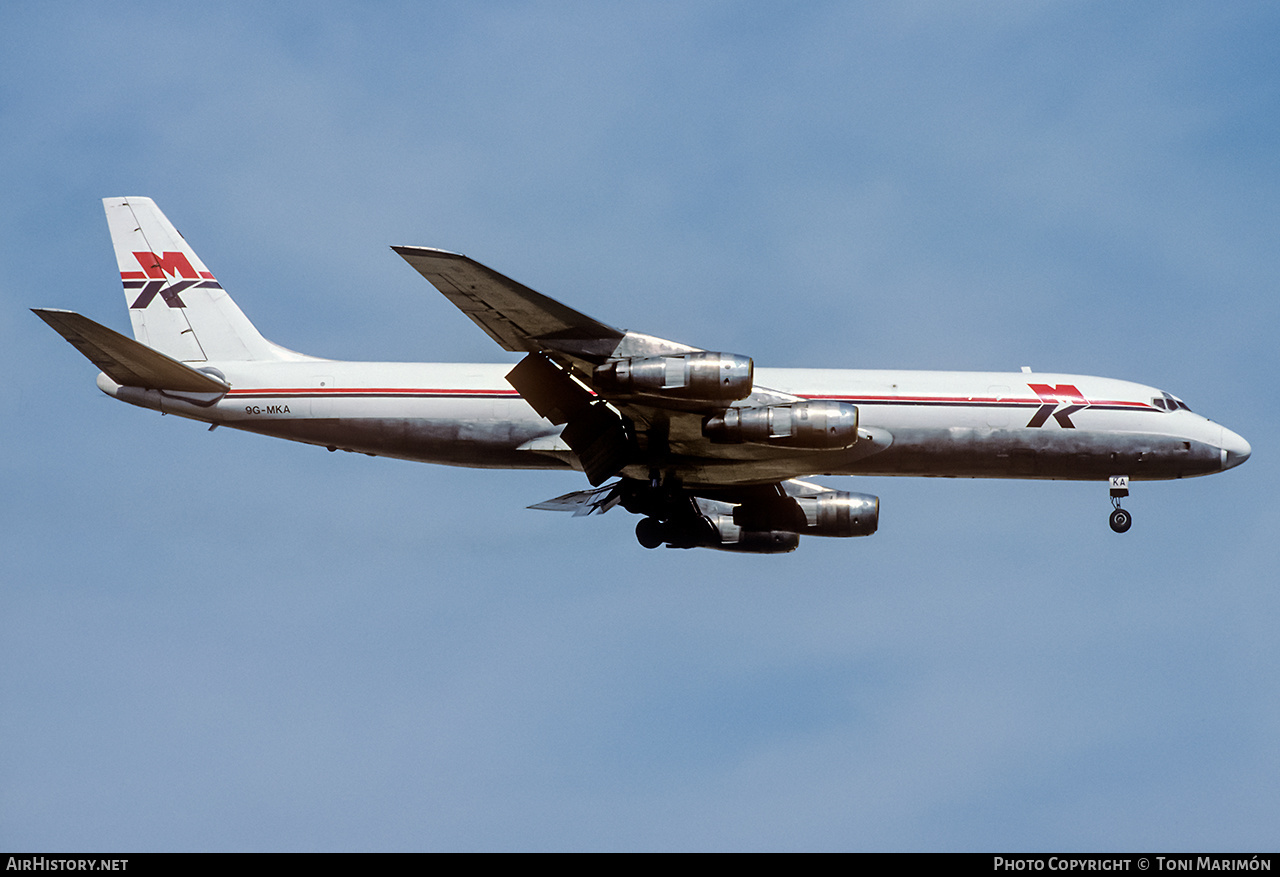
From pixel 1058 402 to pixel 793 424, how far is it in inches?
358

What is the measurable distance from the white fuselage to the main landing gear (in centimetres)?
37

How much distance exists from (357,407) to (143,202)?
32.9 ft

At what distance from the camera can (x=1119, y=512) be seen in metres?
36.1

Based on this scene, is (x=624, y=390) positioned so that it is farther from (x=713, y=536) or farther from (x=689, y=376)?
(x=713, y=536)

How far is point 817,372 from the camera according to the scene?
35.9 m

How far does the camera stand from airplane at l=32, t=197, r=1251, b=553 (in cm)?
3234

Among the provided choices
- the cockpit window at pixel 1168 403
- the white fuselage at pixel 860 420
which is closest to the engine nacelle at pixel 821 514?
the white fuselage at pixel 860 420

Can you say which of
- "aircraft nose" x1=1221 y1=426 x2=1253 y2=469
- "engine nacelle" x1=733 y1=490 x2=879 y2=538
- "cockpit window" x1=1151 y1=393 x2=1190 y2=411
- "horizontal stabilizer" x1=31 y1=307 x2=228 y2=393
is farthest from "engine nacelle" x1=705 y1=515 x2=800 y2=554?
"horizontal stabilizer" x1=31 y1=307 x2=228 y2=393

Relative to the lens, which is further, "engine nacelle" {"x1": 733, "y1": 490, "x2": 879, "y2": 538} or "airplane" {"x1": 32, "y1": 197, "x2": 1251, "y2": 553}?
"engine nacelle" {"x1": 733, "y1": 490, "x2": 879, "y2": 538}

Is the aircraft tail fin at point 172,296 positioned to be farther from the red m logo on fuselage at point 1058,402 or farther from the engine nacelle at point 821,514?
the red m logo on fuselage at point 1058,402

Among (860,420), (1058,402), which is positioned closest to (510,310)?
(860,420)

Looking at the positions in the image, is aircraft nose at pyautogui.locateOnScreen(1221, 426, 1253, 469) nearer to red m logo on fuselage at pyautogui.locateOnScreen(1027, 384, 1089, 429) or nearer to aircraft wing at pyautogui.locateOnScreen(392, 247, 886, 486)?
red m logo on fuselage at pyautogui.locateOnScreen(1027, 384, 1089, 429)
